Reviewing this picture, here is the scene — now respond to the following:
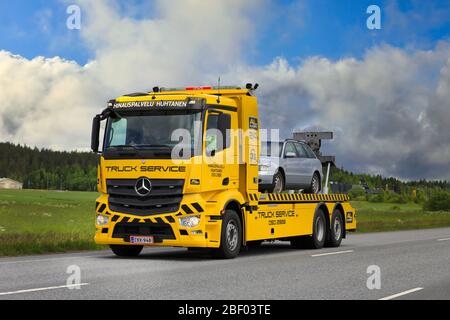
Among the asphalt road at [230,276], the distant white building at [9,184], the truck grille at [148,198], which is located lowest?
the asphalt road at [230,276]

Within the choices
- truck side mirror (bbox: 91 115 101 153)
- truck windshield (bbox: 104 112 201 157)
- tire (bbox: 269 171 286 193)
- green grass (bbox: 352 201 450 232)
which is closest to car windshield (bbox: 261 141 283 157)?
tire (bbox: 269 171 286 193)

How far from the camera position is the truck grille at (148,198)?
14.5 metres

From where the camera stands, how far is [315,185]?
20.0 meters

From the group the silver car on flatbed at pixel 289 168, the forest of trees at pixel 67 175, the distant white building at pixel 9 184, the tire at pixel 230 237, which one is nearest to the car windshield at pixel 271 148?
the silver car on flatbed at pixel 289 168

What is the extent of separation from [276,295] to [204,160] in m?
5.45

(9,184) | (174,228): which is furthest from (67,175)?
(174,228)

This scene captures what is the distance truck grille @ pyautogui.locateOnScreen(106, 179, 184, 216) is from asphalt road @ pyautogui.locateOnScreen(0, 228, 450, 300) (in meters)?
1.04

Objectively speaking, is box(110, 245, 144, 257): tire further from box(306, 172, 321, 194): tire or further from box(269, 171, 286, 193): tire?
box(306, 172, 321, 194): tire

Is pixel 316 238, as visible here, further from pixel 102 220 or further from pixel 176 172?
pixel 102 220

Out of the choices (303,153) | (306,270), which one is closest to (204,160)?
(306,270)

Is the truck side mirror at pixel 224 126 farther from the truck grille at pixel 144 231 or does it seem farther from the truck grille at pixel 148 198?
the truck grille at pixel 144 231

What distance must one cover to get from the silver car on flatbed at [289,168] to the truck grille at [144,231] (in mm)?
3440
